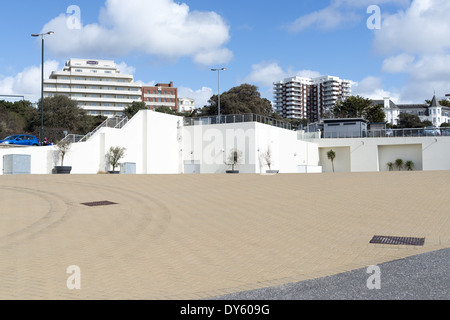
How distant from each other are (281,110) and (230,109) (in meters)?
107

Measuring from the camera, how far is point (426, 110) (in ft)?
451

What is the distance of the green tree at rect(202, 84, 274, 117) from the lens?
223 feet

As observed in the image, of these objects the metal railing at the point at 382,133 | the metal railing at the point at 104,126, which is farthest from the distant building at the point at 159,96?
the metal railing at the point at 104,126

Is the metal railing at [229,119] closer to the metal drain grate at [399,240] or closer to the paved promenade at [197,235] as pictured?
the paved promenade at [197,235]

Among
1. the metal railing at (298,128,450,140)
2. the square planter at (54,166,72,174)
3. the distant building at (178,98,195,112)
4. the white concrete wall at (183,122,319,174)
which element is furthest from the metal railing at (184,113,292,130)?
the distant building at (178,98,195,112)

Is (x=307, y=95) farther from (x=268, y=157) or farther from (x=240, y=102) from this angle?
(x=268, y=157)

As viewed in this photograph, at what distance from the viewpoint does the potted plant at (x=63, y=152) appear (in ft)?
97.3

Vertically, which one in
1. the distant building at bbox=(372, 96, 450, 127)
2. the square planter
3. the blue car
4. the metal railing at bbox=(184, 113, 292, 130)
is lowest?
the square planter

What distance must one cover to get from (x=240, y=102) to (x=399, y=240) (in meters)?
61.2

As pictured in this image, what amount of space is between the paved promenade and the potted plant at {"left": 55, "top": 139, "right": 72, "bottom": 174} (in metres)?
10.7

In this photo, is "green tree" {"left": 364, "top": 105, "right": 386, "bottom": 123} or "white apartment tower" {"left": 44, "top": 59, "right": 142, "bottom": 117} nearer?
"green tree" {"left": 364, "top": 105, "right": 386, "bottom": 123}

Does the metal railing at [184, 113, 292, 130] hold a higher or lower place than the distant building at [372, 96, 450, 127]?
lower

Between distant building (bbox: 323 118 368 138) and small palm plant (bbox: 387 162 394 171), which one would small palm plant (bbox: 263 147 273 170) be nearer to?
distant building (bbox: 323 118 368 138)

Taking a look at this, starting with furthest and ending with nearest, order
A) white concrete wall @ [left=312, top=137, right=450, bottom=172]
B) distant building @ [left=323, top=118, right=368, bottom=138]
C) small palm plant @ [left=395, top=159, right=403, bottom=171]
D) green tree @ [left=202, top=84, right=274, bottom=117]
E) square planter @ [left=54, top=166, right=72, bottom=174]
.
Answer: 1. green tree @ [left=202, top=84, right=274, bottom=117]
2. distant building @ [left=323, top=118, right=368, bottom=138]
3. small palm plant @ [left=395, top=159, right=403, bottom=171]
4. white concrete wall @ [left=312, top=137, right=450, bottom=172]
5. square planter @ [left=54, top=166, right=72, bottom=174]
